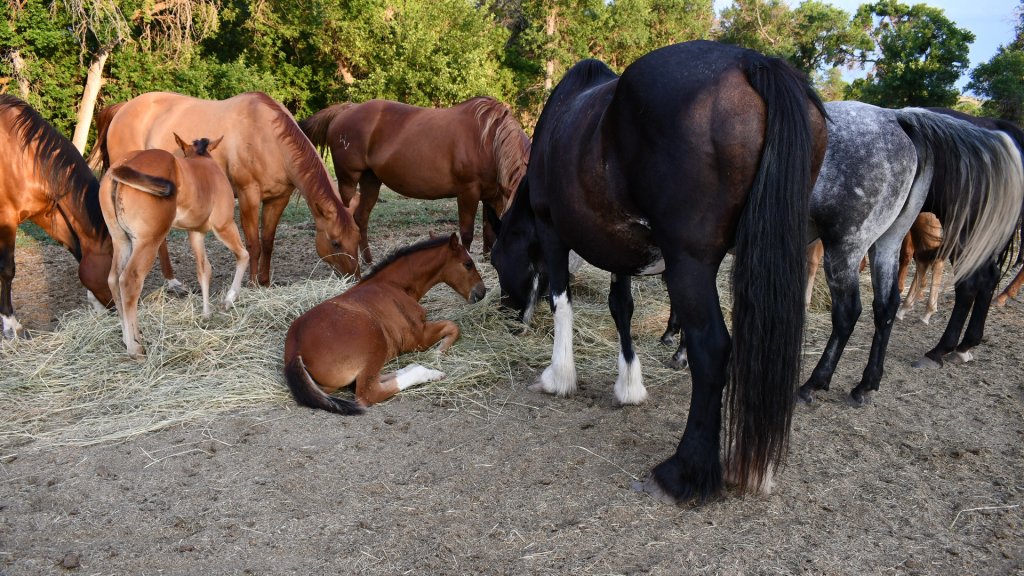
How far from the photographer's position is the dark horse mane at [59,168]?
18.1 feet

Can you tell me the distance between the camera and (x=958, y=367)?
4750 millimetres

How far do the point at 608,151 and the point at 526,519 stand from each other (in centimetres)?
156

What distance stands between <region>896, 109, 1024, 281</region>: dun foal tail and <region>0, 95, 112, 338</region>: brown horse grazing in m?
5.75

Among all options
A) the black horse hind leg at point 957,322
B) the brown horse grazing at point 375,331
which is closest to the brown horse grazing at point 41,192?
the brown horse grazing at point 375,331

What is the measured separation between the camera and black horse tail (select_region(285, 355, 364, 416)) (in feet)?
12.5

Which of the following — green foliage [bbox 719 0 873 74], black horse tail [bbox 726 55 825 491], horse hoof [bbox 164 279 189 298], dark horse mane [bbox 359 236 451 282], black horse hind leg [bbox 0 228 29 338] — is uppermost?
green foliage [bbox 719 0 873 74]

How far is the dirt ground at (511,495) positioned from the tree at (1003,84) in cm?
1571

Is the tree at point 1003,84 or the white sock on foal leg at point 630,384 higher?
the tree at point 1003,84

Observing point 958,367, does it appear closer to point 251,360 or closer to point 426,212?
point 251,360

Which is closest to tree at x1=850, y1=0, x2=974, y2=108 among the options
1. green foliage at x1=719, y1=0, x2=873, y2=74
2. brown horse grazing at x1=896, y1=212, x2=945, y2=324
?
green foliage at x1=719, y1=0, x2=873, y2=74

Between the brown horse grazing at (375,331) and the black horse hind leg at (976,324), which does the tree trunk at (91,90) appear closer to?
the brown horse grazing at (375,331)

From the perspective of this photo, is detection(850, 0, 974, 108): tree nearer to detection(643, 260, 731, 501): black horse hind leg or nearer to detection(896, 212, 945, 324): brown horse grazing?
detection(896, 212, 945, 324): brown horse grazing

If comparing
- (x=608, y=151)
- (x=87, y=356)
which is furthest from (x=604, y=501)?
(x=87, y=356)

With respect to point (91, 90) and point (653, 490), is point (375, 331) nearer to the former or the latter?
point (653, 490)
